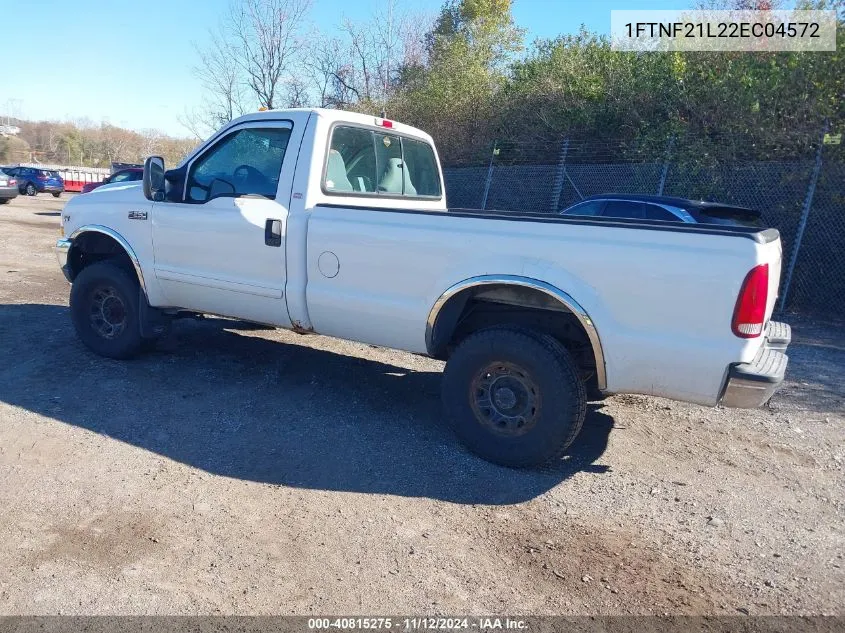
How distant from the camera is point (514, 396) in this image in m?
Answer: 4.19

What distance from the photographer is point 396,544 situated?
334 centimetres

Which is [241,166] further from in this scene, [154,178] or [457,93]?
[457,93]

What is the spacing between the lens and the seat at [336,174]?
5.05 meters

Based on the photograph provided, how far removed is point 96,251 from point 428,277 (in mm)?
3479

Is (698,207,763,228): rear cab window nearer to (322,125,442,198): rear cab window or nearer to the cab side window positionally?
(322,125,442,198): rear cab window

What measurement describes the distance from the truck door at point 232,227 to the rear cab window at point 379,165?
373 mm

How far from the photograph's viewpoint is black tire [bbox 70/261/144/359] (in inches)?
225

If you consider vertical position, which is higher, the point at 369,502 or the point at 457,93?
the point at 457,93

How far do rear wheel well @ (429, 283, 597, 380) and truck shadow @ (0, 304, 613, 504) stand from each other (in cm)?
73

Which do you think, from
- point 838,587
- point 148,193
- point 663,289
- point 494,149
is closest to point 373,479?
point 663,289

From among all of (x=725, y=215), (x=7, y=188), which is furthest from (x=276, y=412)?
(x=7, y=188)

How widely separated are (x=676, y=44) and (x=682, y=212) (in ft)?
21.9

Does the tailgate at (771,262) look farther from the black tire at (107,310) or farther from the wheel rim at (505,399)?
the black tire at (107,310)

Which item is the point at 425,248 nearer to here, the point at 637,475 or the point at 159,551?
the point at 637,475
